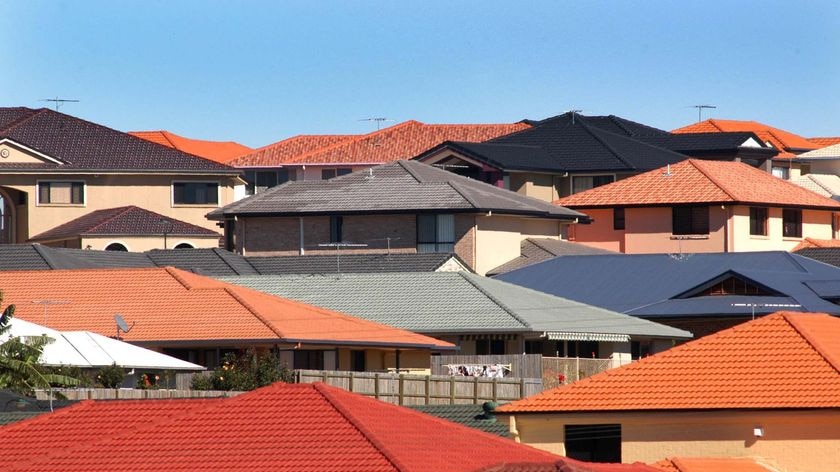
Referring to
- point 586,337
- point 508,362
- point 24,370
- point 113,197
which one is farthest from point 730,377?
point 113,197

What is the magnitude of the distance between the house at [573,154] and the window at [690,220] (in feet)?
26.9

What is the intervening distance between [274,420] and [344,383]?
65.2ft

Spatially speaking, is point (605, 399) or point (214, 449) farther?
point (605, 399)

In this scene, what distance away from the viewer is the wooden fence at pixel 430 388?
44875 mm

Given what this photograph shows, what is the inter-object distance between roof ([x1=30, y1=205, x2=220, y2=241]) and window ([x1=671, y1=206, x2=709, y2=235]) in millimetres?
19378

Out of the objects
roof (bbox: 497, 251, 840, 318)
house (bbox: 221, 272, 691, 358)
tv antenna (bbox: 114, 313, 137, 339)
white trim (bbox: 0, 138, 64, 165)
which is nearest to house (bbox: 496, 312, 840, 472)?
tv antenna (bbox: 114, 313, 137, 339)

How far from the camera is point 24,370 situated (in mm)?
39906

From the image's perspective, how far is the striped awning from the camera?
55.7 metres

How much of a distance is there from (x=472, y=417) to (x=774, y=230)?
54160 millimetres

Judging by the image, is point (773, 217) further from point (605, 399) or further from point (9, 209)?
point (605, 399)

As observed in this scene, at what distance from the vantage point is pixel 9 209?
9462 cm

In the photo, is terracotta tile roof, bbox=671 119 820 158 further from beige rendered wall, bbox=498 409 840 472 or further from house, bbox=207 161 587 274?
beige rendered wall, bbox=498 409 840 472

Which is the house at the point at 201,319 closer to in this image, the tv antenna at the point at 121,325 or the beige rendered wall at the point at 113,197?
the tv antenna at the point at 121,325

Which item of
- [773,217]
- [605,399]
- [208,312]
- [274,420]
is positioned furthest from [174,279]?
[773,217]
